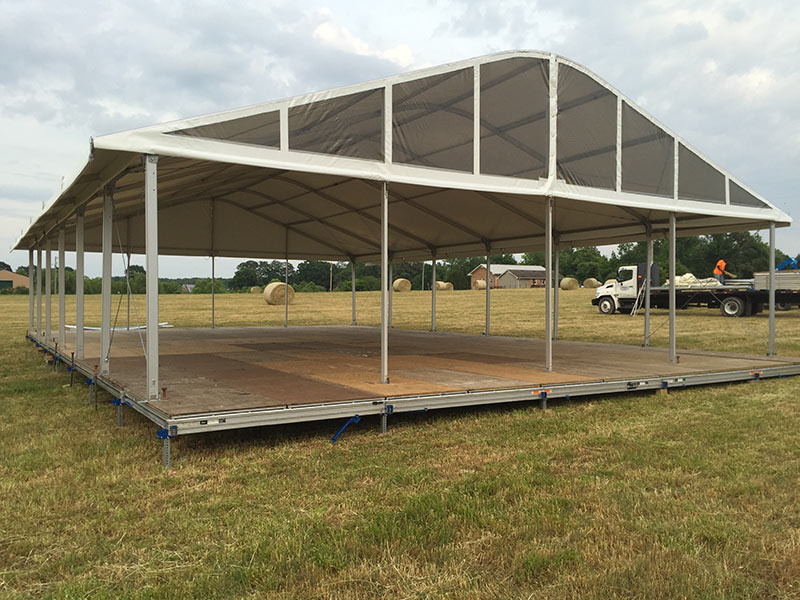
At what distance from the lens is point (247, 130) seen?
6.40m

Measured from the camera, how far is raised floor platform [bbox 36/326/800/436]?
6.05 m

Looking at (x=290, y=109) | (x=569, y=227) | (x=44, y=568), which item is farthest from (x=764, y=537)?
(x=569, y=227)

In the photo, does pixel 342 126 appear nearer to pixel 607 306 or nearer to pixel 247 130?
pixel 247 130

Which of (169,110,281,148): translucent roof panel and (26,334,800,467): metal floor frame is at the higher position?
(169,110,281,148): translucent roof panel

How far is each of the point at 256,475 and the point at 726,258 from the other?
5931 cm

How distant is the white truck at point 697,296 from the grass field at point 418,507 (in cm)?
1823

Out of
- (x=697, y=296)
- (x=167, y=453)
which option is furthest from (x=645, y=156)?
(x=697, y=296)

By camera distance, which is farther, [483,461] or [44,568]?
[483,461]

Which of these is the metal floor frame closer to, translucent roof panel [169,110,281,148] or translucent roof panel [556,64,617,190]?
translucent roof panel [169,110,281,148]

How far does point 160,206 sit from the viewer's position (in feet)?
47.1

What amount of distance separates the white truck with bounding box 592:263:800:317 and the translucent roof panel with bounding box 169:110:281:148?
1884 centimetres

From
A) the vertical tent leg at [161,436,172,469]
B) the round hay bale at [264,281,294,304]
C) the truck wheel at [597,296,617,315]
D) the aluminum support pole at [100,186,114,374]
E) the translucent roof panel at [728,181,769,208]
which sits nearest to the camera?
the vertical tent leg at [161,436,172,469]

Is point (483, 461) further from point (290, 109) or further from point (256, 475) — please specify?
point (290, 109)

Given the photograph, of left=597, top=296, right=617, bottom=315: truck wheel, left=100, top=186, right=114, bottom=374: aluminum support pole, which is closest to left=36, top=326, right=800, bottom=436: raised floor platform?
left=100, top=186, right=114, bottom=374: aluminum support pole
